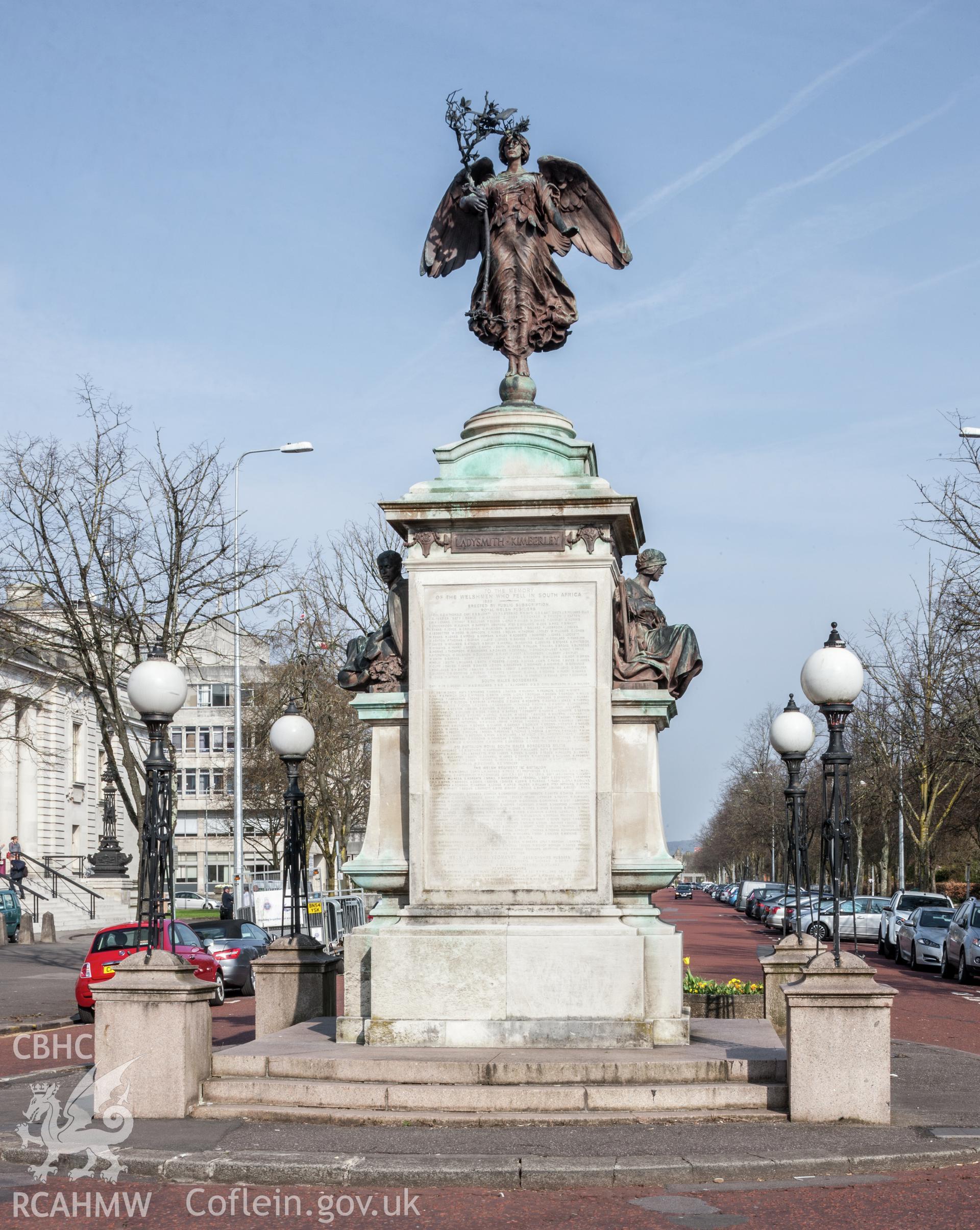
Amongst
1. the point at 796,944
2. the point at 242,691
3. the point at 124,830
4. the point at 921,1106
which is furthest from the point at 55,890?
the point at 921,1106

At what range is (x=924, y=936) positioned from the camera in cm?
3384

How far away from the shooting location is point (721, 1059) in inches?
425

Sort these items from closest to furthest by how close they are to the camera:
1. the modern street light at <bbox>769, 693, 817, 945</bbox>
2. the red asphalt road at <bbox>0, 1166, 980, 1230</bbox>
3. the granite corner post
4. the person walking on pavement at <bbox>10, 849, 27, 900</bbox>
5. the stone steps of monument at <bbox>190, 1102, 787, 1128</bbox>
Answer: the red asphalt road at <bbox>0, 1166, 980, 1230</bbox> < the stone steps of monument at <bbox>190, 1102, 787, 1128</bbox> < the granite corner post < the modern street light at <bbox>769, 693, 817, 945</bbox> < the person walking on pavement at <bbox>10, 849, 27, 900</bbox>

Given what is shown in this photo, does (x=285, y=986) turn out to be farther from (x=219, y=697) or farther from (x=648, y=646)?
(x=219, y=697)

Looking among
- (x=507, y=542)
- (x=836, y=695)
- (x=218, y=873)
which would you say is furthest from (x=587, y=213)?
(x=218, y=873)

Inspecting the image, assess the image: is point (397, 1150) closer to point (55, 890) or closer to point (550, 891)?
point (550, 891)

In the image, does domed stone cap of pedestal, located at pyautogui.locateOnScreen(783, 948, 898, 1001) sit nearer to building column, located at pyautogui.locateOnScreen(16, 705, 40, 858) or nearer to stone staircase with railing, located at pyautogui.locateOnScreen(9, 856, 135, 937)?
stone staircase with railing, located at pyautogui.locateOnScreen(9, 856, 135, 937)

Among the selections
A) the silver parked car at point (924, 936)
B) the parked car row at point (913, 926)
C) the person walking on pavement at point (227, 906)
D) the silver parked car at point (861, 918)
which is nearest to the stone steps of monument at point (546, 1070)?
the parked car row at point (913, 926)

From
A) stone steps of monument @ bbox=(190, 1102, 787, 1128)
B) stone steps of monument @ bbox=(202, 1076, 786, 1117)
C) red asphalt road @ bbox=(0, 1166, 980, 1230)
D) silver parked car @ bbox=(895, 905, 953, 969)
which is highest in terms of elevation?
stone steps of monument @ bbox=(202, 1076, 786, 1117)

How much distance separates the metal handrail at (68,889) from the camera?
54.3 metres

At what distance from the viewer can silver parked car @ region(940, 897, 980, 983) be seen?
Answer: 2966cm

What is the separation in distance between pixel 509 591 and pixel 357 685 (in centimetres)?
161

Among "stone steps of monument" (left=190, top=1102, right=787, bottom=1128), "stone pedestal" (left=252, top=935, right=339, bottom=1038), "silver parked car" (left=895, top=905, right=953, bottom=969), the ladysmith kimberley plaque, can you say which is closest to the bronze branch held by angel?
the ladysmith kimberley plaque

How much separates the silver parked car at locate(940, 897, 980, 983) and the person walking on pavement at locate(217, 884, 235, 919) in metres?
19.2
